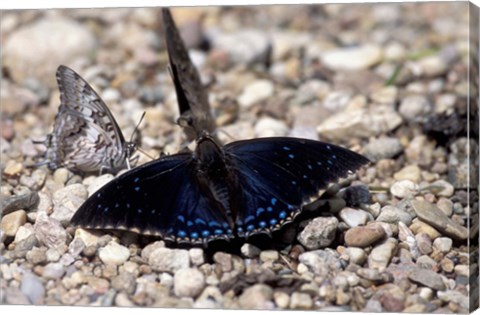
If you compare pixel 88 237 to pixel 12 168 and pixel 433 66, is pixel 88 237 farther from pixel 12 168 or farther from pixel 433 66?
pixel 433 66

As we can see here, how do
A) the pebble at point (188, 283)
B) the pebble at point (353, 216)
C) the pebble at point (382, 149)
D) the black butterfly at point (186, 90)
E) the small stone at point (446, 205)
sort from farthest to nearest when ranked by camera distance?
the pebble at point (382, 149)
the black butterfly at point (186, 90)
the small stone at point (446, 205)
the pebble at point (353, 216)
the pebble at point (188, 283)

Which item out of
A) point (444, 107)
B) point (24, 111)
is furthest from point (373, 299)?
point (24, 111)

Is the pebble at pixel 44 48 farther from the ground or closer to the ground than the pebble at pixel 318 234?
farther from the ground

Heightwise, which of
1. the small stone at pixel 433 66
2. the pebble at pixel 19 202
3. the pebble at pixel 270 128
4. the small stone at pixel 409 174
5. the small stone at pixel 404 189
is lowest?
the pebble at pixel 19 202

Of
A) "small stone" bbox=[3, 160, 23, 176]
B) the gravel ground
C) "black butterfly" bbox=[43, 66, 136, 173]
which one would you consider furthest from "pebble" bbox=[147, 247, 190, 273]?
"small stone" bbox=[3, 160, 23, 176]

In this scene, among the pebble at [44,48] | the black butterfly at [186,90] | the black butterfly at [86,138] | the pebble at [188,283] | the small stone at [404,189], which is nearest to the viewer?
the pebble at [188,283]

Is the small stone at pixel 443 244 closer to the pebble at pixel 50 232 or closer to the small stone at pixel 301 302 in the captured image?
the small stone at pixel 301 302

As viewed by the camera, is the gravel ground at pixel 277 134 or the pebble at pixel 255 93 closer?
the gravel ground at pixel 277 134

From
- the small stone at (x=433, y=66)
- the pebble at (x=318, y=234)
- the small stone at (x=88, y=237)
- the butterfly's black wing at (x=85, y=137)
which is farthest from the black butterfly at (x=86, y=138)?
the small stone at (x=433, y=66)
